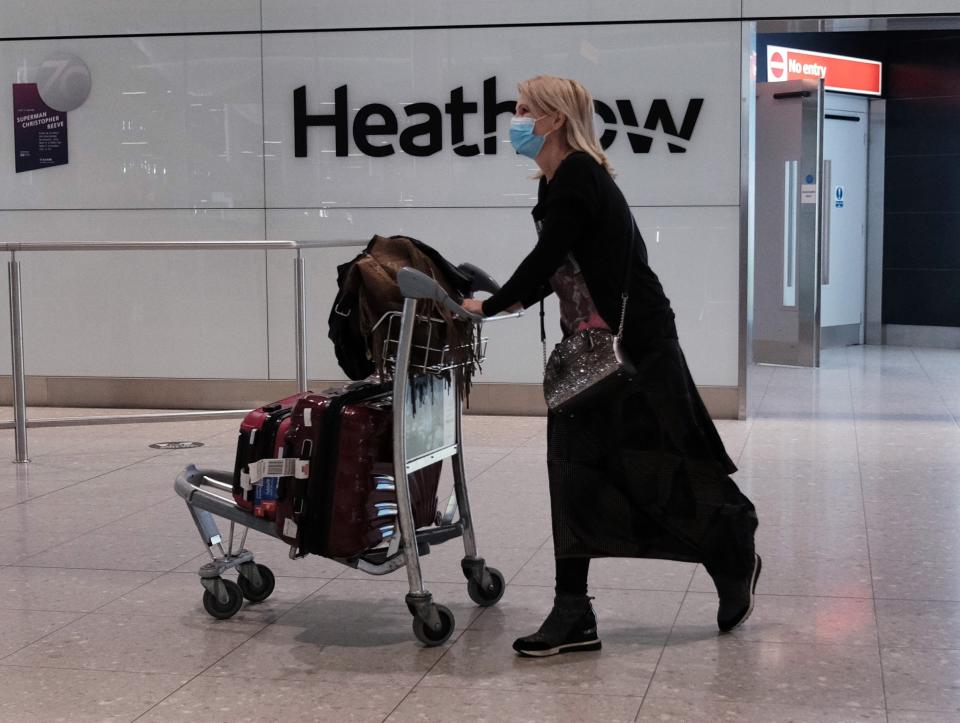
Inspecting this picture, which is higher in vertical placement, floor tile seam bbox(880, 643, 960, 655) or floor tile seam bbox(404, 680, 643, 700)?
floor tile seam bbox(880, 643, 960, 655)

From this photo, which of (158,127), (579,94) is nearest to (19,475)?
(158,127)

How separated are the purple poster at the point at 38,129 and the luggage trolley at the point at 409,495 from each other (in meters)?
4.97

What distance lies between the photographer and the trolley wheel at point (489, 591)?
399 centimetres

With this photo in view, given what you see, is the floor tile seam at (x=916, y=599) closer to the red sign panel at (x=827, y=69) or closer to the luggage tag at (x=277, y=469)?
the luggage tag at (x=277, y=469)

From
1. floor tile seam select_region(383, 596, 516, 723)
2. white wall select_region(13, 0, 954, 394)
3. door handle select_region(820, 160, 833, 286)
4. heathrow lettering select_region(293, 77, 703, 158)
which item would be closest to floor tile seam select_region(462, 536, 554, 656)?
floor tile seam select_region(383, 596, 516, 723)

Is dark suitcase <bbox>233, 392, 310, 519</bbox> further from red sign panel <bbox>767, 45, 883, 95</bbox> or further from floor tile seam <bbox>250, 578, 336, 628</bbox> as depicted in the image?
red sign panel <bbox>767, 45, 883, 95</bbox>

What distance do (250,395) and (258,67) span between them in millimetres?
2063

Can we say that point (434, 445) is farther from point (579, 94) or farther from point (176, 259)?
point (176, 259)

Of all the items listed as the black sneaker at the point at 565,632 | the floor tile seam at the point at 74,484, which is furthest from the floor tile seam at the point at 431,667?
the floor tile seam at the point at 74,484

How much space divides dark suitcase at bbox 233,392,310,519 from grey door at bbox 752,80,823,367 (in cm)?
780

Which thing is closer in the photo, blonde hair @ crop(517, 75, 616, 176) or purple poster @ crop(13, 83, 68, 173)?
blonde hair @ crop(517, 75, 616, 176)

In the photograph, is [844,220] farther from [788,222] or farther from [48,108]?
[48,108]

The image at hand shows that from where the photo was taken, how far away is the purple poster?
8461 millimetres

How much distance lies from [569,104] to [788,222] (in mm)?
7970
